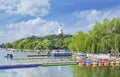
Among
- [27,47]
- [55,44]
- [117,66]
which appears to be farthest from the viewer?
[27,47]

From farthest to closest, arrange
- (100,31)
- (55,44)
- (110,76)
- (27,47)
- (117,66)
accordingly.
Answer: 1. (27,47)
2. (55,44)
3. (100,31)
4. (117,66)
5. (110,76)

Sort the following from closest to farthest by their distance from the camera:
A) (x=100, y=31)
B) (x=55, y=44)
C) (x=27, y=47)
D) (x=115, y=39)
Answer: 1. (x=115, y=39)
2. (x=100, y=31)
3. (x=55, y=44)
4. (x=27, y=47)

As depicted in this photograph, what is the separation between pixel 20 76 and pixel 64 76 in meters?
4.20

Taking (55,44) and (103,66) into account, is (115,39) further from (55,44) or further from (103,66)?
(55,44)

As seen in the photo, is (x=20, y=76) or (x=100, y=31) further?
(x=100, y=31)

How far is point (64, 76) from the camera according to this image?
30.0 meters

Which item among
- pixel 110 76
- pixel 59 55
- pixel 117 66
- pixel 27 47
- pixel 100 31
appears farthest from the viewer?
pixel 27 47

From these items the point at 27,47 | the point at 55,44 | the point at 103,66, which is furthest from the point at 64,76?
the point at 27,47

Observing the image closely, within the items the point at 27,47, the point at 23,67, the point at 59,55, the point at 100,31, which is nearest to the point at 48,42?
the point at 27,47

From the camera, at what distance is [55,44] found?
118 metres

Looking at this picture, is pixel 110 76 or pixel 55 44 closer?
pixel 110 76

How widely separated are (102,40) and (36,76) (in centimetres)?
2355

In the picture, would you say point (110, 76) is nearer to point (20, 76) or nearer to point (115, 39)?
point (20, 76)

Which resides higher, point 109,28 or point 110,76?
point 109,28
